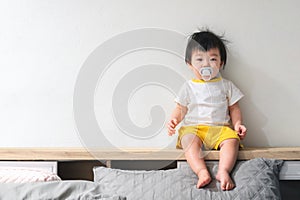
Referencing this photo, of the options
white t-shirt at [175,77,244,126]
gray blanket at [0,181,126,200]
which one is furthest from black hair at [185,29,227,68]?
gray blanket at [0,181,126,200]

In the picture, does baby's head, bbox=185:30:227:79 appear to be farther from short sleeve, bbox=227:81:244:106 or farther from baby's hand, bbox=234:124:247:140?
baby's hand, bbox=234:124:247:140

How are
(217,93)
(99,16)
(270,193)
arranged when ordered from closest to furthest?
(270,193), (217,93), (99,16)

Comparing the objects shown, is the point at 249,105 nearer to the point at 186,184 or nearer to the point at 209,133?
the point at 209,133

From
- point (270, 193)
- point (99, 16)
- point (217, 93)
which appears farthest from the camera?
point (99, 16)

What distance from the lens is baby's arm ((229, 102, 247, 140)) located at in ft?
6.18

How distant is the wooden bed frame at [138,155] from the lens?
180 cm

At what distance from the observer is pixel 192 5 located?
207cm

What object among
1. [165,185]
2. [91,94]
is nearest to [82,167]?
[91,94]

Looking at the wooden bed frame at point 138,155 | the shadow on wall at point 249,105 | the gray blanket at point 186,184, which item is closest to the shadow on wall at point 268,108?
the shadow on wall at point 249,105

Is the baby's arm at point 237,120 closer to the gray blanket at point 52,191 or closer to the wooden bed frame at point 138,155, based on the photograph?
the wooden bed frame at point 138,155

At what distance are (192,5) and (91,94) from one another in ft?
1.96

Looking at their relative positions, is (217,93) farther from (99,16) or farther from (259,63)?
(99,16)

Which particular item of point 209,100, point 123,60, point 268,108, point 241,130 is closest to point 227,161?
point 241,130

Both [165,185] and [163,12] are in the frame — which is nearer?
[165,185]
